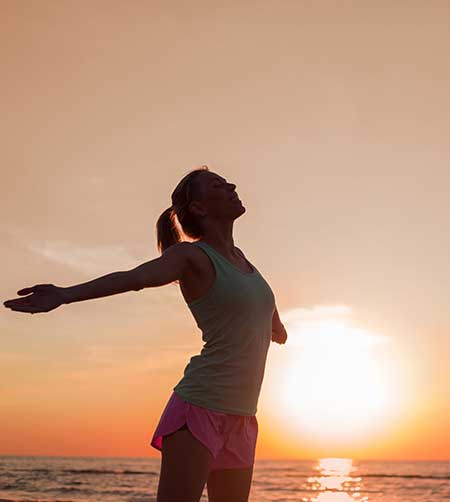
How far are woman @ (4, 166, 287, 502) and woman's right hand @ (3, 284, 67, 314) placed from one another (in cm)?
22

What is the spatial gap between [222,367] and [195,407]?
0.65 feet

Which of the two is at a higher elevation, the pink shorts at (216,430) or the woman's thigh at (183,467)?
the pink shorts at (216,430)

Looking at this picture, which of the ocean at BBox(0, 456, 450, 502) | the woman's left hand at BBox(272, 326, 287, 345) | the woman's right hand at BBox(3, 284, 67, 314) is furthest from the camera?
the ocean at BBox(0, 456, 450, 502)

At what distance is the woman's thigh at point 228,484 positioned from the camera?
3291 millimetres

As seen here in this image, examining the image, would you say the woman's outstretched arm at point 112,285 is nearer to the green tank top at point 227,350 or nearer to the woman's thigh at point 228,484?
the green tank top at point 227,350

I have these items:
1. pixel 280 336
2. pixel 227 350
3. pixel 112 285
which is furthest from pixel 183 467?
pixel 280 336

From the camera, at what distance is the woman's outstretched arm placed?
2.69m

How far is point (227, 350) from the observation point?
3.18 m

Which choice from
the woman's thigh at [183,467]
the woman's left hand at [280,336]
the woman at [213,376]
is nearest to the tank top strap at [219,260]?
the woman at [213,376]

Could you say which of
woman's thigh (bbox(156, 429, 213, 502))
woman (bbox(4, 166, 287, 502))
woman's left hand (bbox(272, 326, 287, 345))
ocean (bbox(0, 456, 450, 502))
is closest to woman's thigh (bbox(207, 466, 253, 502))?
woman (bbox(4, 166, 287, 502))

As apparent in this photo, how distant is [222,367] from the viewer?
3162 millimetres

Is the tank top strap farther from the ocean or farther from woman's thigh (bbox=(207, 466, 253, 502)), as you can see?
the ocean

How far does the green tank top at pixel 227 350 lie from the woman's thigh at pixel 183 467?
166 millimetres

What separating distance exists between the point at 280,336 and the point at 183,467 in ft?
3.39
